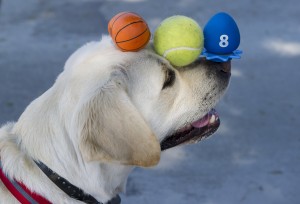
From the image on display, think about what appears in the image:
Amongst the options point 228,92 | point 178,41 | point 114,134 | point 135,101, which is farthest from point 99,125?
point 228,92

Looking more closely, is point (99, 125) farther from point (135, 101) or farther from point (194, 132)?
point (194, 132)

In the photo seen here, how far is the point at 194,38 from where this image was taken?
2863 mm

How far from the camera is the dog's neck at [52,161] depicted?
267cm

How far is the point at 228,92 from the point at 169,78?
2.66 m

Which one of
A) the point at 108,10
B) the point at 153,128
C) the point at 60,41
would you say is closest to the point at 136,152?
the point at 153,128

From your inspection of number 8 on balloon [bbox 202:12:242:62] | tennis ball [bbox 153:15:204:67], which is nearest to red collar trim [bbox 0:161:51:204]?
tennis ball [bbox 153:15:204:67]

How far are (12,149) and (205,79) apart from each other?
99cm

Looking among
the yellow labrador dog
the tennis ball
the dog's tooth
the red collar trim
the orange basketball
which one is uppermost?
the orange basketball

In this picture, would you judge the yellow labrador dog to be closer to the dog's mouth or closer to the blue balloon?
the dog's mouth

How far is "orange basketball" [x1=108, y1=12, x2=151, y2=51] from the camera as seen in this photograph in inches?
109

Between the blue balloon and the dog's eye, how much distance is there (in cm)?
25

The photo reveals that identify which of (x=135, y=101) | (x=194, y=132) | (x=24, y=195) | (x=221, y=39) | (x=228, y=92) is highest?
(x=221, y=39)

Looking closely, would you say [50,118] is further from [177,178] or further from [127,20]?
[177,178]

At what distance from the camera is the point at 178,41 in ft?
9.32
